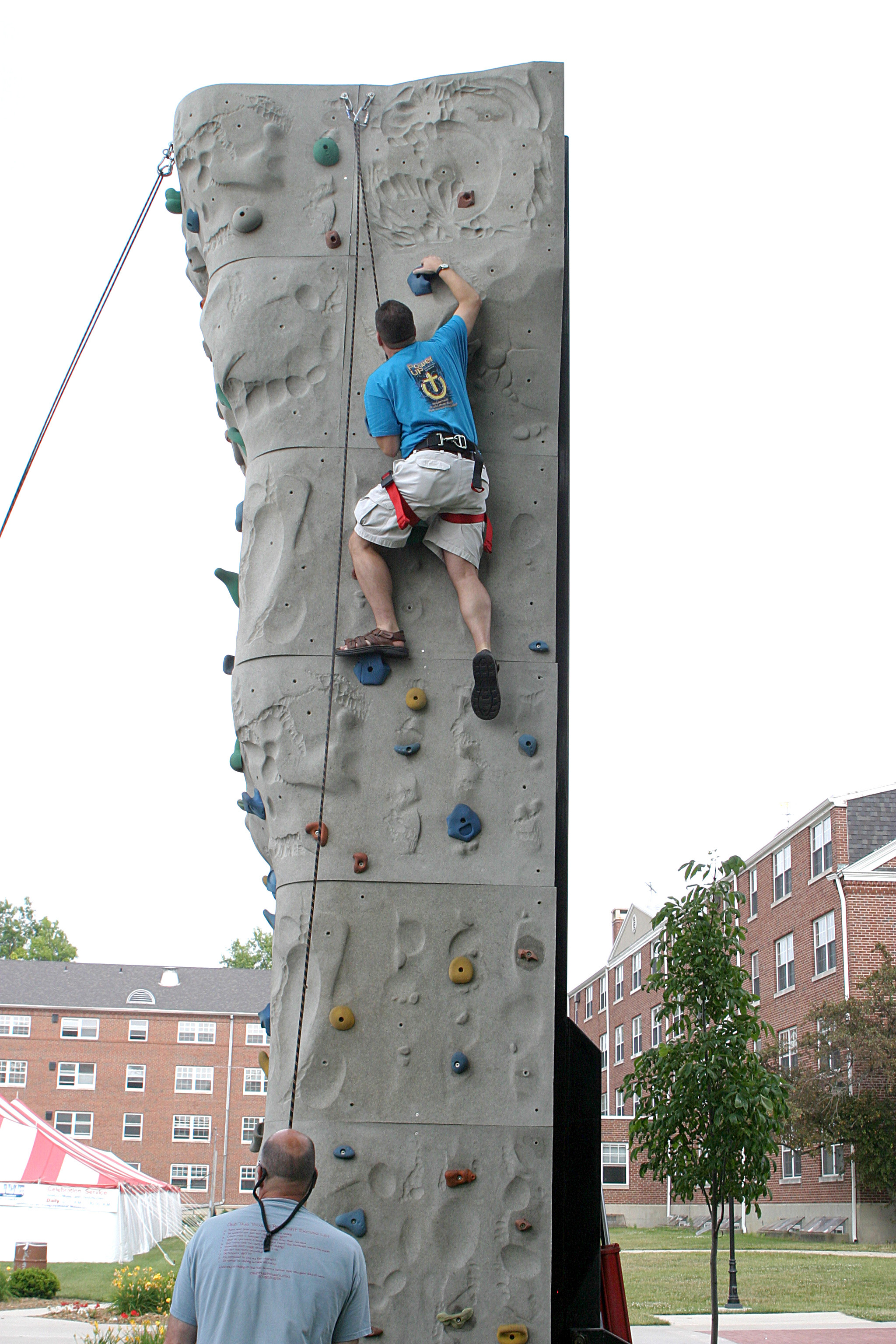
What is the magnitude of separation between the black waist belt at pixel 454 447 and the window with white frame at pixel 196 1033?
5067 centimetres

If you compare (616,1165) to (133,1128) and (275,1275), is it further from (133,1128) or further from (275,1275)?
(275,1275)

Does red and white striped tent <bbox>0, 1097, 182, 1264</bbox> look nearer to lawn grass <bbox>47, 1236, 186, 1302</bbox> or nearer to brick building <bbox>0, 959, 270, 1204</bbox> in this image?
lawn grass <bbox>47, 1236, 186, 1302</bbox>

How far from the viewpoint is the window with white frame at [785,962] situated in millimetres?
32906

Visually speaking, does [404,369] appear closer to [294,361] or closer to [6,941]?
[294,361]

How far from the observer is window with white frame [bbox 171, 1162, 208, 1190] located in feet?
162

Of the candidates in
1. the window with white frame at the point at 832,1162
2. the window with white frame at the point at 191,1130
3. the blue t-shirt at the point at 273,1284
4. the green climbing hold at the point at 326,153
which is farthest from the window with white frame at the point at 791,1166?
the blue t-shirt at the point at 273,1284

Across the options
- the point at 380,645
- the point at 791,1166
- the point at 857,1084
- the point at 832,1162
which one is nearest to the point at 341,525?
the point at 380,645


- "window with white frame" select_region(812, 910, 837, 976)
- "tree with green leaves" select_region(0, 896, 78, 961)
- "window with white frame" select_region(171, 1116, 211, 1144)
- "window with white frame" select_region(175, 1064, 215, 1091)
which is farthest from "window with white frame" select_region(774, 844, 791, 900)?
"tree with green leaves" select_region(0, 896, 78, 961)

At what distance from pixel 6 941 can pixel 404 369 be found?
225 feet

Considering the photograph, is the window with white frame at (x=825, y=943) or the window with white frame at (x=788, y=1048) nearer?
the window with white frame at (x=788, y=1048)

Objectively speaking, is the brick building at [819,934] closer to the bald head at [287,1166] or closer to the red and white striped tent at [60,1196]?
the red and white striped tent at [60,1196]

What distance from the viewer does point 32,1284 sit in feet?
58.7

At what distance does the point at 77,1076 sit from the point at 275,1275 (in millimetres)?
52575

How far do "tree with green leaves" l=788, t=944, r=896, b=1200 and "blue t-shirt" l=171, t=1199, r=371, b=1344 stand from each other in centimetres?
2392
